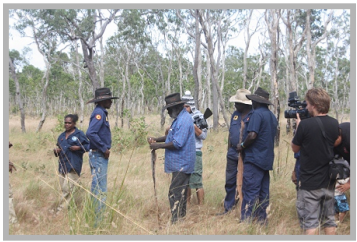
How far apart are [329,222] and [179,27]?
76.4ft

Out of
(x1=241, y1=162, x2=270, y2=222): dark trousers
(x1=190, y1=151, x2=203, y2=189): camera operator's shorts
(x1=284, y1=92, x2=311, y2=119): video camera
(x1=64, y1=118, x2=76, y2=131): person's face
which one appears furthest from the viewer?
(x1=190, y1=151, x2=203, y2=189): camera operator's shorts

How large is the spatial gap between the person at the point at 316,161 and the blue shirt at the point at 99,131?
2207mm

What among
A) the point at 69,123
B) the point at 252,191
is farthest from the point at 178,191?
the point at 69,123

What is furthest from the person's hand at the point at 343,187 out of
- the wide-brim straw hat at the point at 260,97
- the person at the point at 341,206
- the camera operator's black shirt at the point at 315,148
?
the wide-brim straw hat at the point at 260,97

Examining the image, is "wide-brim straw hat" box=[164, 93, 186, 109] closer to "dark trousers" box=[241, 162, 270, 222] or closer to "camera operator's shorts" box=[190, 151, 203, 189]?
"dark trousers" box=[241, 162, 270, 222]

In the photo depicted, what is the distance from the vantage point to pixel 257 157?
4.01 m

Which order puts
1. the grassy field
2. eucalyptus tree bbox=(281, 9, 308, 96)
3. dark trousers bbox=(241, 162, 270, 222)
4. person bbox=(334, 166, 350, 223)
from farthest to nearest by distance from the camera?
eucalyptus tree bbox=(281, 9, 308, 96) → dark trousers bbox=(241, 162, 270, 222) → person bbox=(334, 166, 350, 223) → the grassy field

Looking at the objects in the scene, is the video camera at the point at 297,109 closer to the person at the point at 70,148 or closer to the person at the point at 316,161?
the person at the point at 316,161

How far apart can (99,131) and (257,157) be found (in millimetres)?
1879

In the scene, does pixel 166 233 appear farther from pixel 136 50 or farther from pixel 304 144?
pixel 136 50

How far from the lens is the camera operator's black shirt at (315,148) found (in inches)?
126

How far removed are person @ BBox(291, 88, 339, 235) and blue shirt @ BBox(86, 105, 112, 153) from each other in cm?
221

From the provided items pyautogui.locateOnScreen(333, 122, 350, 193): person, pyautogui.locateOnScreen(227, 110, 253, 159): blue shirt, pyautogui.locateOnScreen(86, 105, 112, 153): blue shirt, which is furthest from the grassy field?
pyautogui.locateOnScreen(333, 122, 350, 193): person

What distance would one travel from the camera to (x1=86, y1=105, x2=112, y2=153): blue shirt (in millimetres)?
4250
